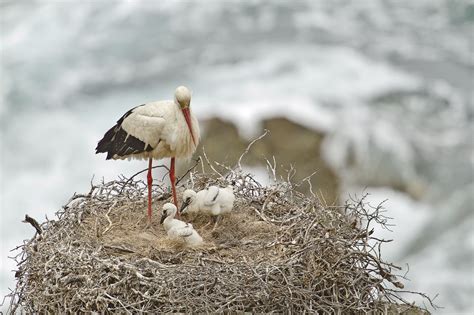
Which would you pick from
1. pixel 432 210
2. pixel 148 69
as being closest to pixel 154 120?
pixel 432 210

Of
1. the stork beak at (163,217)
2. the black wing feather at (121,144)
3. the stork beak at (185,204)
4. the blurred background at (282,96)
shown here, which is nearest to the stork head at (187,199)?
the stork beak at (185,204)

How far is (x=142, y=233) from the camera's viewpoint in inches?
283

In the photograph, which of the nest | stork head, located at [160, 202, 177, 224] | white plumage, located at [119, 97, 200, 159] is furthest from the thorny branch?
white plumage, located at [119, 97, 200, 159]

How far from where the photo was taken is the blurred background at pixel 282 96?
520 inches

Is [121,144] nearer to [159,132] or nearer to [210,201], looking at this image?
[159,132]

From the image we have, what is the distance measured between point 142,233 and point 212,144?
19.6 ft

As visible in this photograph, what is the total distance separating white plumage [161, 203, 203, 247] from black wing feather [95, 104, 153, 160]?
18.2 inches

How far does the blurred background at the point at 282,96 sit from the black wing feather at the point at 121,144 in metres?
4.74

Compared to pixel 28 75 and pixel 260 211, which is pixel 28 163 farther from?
pixel 260 211

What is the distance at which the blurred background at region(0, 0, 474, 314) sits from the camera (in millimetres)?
13211

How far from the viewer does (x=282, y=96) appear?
596 inches

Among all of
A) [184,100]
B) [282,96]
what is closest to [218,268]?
[184,100]

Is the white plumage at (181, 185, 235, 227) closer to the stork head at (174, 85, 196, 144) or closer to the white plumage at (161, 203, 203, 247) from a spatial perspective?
the white plumage at (161, 203, 203, 247)

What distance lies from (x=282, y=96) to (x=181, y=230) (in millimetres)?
8523
